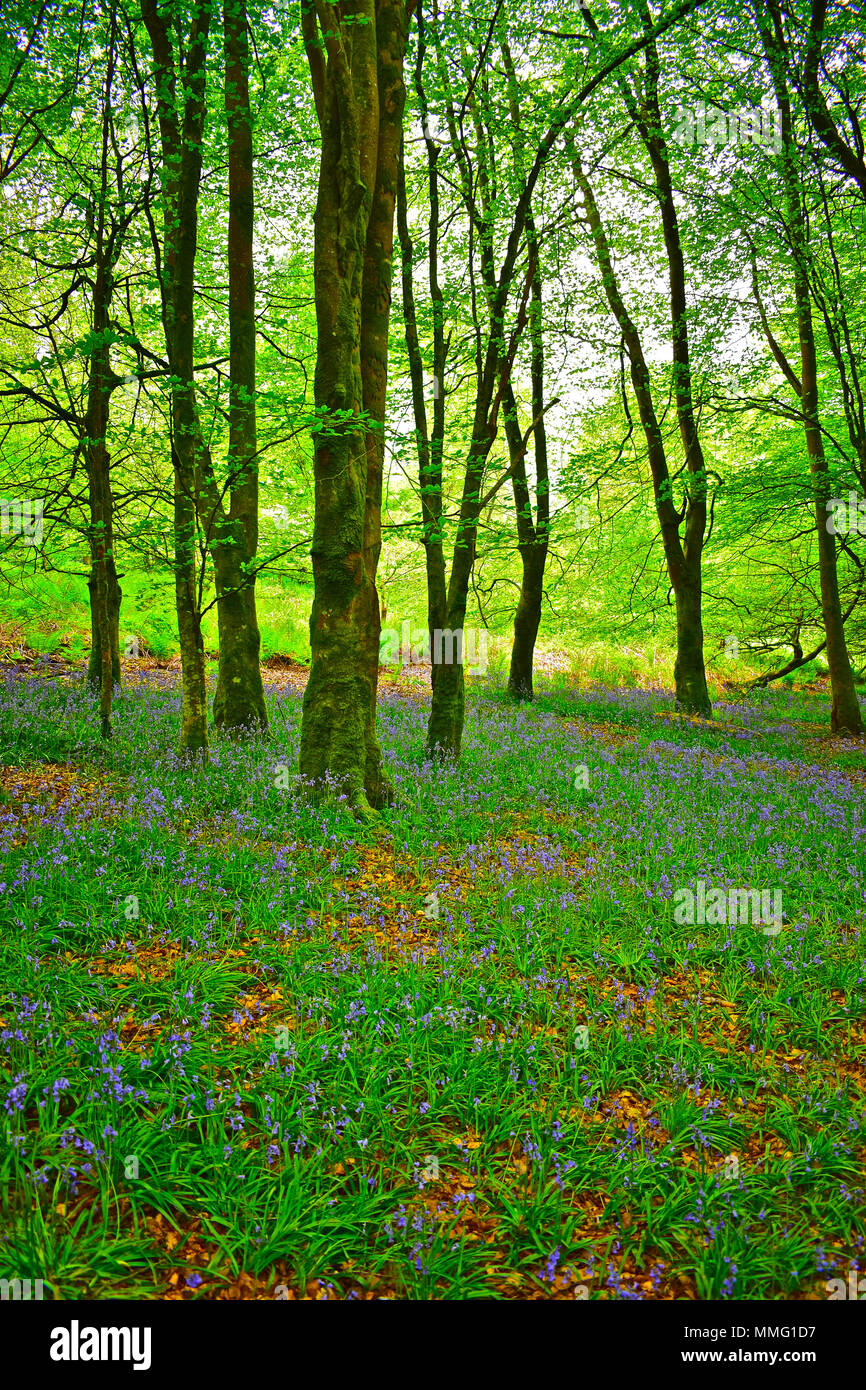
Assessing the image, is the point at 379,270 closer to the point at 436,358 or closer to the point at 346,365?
the point at 346,365

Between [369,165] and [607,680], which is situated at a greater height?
[369,165]

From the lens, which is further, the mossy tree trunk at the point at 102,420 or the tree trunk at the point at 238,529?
the tree trunk at the point at 238,529

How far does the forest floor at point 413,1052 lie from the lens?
2.47 m

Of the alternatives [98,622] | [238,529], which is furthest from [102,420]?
[98,622]

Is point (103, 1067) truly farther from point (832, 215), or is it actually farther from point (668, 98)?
point (668, 98)

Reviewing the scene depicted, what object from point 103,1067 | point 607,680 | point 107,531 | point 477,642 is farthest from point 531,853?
point 477,642

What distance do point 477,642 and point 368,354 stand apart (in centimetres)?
2057

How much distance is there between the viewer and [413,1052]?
337 cm

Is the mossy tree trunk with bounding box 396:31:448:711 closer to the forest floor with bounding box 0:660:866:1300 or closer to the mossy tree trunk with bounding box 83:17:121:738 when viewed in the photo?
the mossy tree trunk with bounding box 83:17:121:738

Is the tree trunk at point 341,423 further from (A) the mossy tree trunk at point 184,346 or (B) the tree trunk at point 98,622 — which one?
(B) the tree trunk at point 98,622

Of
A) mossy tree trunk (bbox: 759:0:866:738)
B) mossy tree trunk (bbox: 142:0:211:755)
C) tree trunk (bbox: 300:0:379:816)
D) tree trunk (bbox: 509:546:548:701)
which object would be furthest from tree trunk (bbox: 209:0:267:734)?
mossy tree trunk (bbox: 759:0:866:738)

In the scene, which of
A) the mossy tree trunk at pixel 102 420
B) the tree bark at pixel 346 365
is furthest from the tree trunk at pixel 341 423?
the mossy tree trunk at pixel 102 420

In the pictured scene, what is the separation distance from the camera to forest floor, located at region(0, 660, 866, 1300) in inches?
97.1

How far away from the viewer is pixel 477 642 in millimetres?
27500
